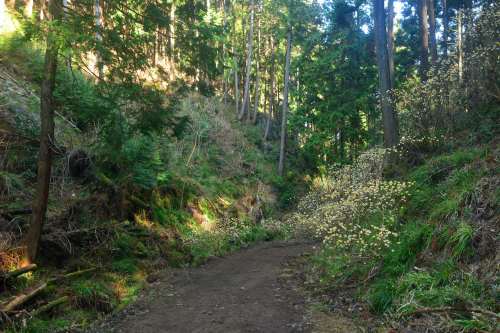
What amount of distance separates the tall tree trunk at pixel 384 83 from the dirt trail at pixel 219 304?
6.14m

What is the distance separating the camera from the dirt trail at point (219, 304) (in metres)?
6.18

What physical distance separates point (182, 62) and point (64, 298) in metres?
5.20

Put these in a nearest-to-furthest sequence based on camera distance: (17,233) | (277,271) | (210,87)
Answer: (17,233)
(210,87)
(277,271)

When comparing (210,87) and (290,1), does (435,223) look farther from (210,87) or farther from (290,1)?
(290,1)

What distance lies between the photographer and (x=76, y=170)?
1063 cm

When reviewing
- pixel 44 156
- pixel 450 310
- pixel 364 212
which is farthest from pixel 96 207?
pixel 450 310

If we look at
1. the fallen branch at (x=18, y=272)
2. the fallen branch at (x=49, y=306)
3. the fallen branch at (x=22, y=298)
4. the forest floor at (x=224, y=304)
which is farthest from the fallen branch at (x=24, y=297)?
the forest floor at (x=224, y=304)

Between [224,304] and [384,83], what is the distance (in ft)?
33.0

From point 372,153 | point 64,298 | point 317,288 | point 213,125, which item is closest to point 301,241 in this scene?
point 372,153

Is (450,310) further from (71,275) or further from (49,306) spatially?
(71,275)

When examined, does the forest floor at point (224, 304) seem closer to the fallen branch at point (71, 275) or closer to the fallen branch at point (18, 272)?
the fallen branch at point (71, 275)

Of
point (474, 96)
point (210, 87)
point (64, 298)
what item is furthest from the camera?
point (474, 96)

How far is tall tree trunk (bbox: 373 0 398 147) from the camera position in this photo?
1303cm

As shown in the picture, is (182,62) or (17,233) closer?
(17,233)
